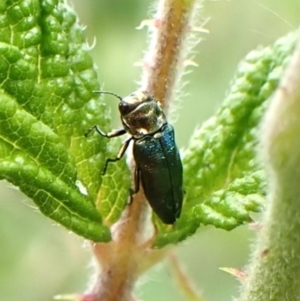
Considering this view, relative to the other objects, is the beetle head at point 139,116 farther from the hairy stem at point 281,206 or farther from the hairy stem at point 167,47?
the hairy stem at point 281,206

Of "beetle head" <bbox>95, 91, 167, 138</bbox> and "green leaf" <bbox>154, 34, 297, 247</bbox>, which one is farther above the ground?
"green leaf" <bbox>154, 34, 297, 247</bbox>

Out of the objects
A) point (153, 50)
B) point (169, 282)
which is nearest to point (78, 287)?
point (169, 282)

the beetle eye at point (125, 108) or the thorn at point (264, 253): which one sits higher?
the thorn at point (264, 253)

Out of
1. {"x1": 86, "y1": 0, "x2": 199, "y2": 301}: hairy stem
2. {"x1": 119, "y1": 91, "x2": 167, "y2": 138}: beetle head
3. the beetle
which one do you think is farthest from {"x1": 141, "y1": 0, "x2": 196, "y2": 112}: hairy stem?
{"x1": 119, "y1": 91, "x2": 167, "y2": 138}: beetle head

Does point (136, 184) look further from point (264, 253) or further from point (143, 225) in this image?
point (264, 253)

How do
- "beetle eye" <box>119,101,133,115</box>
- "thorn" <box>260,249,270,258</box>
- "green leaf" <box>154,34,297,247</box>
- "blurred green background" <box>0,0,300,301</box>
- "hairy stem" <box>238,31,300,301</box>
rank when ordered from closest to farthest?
"hairy stem" <box>238,31,300,301</box> → "thorn" <box>260,249,270,258</box> → "green leaf" <box>154,34,297,247</box> → "beetle eye" <box>119,101,133,115</box> → "blurred green background" <box>0,0,300,301</box>

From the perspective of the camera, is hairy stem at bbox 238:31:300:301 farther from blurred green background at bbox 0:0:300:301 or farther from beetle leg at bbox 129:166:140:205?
blurred green background at bbox 0:0:300:301

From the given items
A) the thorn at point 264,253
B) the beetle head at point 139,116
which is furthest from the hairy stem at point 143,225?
the thorn at point 264,253
